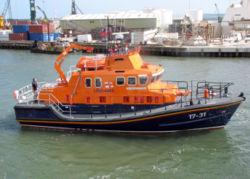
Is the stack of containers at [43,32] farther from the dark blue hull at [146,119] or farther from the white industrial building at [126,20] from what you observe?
the dark blue hull at [146,119]

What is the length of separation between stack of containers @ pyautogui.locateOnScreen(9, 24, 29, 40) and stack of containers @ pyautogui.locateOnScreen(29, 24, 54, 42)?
2224mm

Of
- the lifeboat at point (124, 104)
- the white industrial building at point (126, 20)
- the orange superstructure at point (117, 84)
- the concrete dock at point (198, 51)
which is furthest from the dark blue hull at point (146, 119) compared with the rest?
the white industrial building at point (126, 20)

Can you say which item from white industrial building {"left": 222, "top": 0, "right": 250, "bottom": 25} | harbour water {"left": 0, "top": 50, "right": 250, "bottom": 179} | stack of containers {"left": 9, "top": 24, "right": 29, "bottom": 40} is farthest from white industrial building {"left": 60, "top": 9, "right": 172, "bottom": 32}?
harbour water {"left": 0, "top": 50, "right": 250, "bottom": 179}

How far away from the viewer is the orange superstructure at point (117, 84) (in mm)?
10469

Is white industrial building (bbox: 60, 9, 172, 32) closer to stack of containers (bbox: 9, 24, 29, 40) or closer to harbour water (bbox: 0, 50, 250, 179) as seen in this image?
stack of containers (bbox: 9, 24, 29, 40)

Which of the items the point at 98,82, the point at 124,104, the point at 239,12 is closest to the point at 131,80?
the point at 124,104

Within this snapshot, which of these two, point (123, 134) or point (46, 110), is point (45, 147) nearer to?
point (46, 110)

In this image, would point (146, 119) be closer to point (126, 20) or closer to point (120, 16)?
point (126, 20)

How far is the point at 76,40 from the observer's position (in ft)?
160

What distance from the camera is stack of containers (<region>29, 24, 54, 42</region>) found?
49.5m

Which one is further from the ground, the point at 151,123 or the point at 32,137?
the point at 151,123

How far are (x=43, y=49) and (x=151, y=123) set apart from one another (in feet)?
110

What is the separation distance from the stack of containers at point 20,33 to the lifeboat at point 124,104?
44683mm

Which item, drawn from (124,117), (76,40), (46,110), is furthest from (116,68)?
(76,40)
